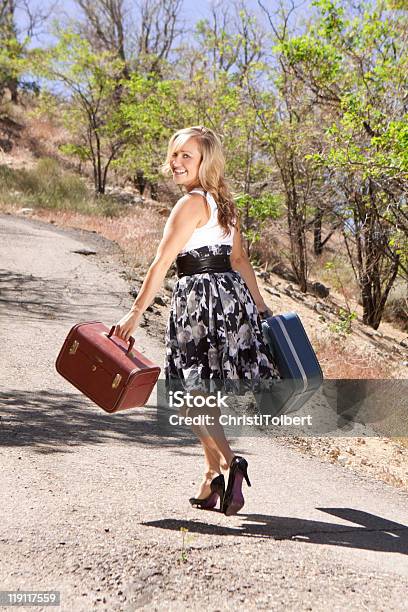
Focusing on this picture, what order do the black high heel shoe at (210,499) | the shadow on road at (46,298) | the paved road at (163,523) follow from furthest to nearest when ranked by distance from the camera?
1. the shadow on road at (46,298)
2. the black high heel shoe at (210,499)
3. the paved road at (163,523)

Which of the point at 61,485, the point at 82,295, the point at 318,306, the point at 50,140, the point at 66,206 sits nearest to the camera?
the point at 61,485

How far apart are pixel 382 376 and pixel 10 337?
447 cm

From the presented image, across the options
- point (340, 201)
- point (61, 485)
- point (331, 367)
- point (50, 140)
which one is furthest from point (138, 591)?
point (50, 140)

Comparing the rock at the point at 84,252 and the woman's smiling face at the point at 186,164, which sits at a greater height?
the woman's smiling face at the point at 186,164

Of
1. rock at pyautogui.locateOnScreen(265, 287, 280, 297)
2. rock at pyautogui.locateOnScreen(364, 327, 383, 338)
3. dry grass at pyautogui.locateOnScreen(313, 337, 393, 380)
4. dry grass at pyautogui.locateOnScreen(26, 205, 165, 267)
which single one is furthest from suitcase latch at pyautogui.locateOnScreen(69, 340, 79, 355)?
rock at pyautogui.locateOnScreen(364, 327, 383, 338)

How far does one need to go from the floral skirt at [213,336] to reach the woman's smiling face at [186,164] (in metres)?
0.38

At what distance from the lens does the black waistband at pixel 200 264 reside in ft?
12.5

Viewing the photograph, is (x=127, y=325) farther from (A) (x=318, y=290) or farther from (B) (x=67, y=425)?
(A) (x=318, y=290)

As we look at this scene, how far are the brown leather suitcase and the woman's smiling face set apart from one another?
2.92ft

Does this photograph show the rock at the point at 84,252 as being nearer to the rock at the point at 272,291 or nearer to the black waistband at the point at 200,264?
the rock at the point at 272,291

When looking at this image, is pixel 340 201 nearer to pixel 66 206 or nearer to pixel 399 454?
pixel 66 206

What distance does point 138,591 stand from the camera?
9.55 ft

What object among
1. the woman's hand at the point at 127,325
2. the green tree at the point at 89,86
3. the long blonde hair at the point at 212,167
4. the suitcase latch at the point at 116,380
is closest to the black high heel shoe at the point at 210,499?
the suitcase latch at the point at 116,380

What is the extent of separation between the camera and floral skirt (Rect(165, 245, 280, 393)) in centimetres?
373
